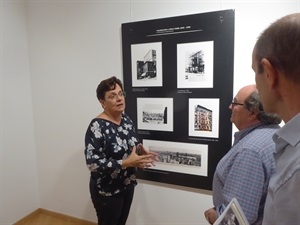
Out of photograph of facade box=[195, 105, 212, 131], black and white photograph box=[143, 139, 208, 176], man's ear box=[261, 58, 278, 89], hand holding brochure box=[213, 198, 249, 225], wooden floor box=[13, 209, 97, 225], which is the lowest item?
wooden floor box=[13, 209, 97, 225]

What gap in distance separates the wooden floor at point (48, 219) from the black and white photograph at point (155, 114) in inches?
51.0

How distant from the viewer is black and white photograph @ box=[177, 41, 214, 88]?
1846mm

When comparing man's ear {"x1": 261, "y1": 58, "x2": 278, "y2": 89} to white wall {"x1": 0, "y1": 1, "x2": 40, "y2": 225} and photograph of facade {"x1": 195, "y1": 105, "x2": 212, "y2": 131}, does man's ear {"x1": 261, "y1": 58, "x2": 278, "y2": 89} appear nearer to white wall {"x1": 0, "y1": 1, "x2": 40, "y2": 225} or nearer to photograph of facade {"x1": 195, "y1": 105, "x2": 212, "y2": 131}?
photograph of facade {"x1": 195, "y1": 105, "x2": 212, "y2": 131}

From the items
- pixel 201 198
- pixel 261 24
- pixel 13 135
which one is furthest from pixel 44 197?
pixel 261 24

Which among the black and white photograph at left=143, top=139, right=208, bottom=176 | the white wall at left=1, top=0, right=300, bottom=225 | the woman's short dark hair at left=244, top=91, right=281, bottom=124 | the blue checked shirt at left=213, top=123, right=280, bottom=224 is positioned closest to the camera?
the blue checked shirt at left=213, top=123, right=280, bottom=224

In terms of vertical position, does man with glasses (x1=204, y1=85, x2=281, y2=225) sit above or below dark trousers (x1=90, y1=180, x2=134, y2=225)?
above

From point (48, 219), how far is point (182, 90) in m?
2.14

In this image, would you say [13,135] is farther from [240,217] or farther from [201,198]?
[240,217]

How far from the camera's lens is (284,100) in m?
0.54

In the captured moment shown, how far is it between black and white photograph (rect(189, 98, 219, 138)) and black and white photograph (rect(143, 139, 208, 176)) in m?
0.12

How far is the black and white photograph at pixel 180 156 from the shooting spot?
1.97 metres

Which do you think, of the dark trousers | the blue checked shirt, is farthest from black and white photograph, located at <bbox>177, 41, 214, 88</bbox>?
the dark trousers

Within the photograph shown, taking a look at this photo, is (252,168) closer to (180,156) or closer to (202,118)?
(202,118)

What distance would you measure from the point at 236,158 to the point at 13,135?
7.67 ft
